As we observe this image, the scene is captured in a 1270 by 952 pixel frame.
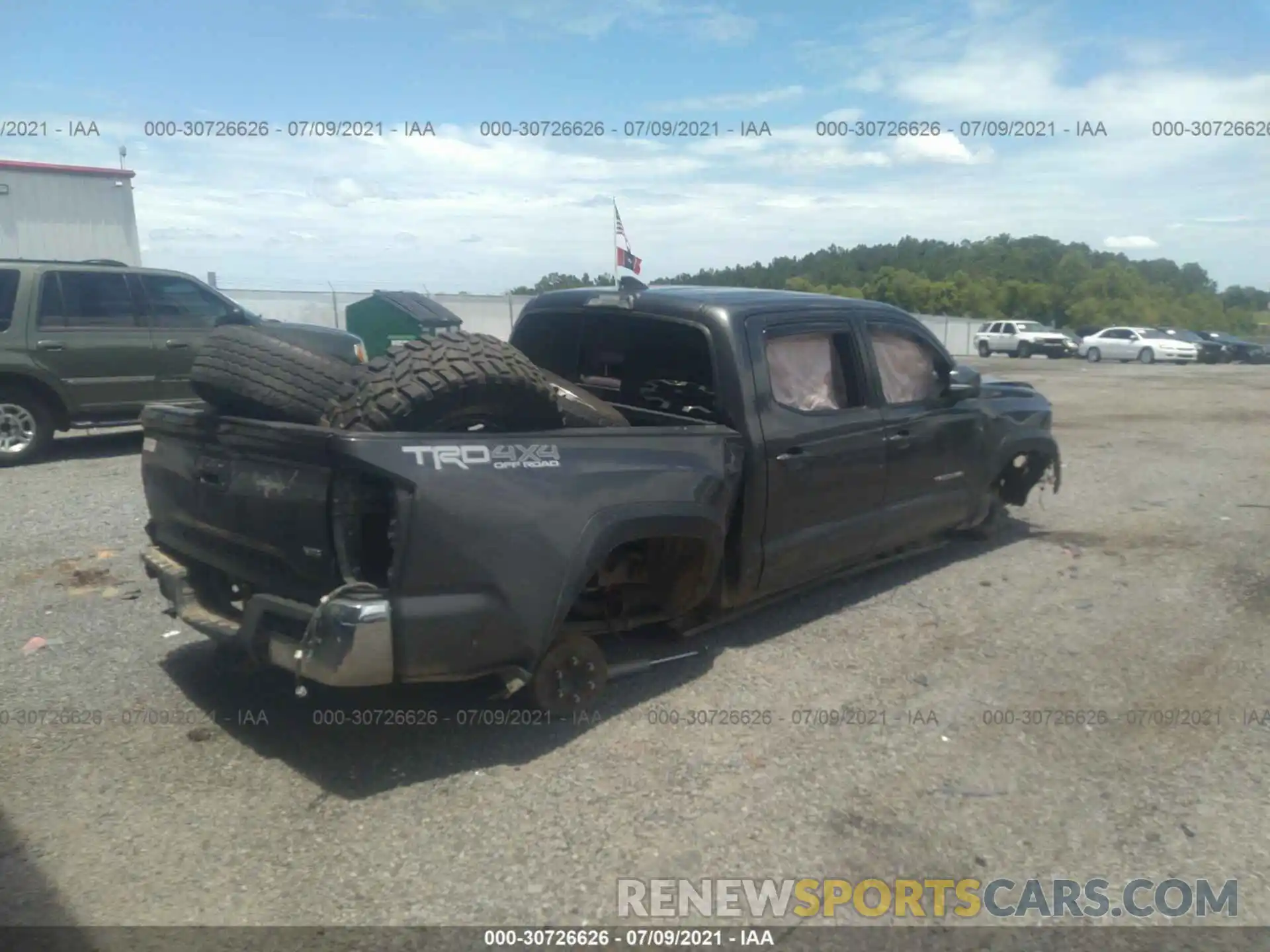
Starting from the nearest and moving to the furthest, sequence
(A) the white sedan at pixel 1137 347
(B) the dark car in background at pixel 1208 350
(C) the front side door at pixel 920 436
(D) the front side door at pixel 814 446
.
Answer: (D) the front side door at pixel 814 446 < (C) the front side door at pixel 920 436 < (A) the white sedan at pixel 1137 347 < (B) the dark car in background at pixel 1208 350

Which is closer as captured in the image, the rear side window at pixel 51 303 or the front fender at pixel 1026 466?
the front fender at pixel 1026 466

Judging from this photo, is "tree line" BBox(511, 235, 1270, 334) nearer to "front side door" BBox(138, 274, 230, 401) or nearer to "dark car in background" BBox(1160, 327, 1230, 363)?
"dark car in background" BBox(1160, 327, 1230, 363)

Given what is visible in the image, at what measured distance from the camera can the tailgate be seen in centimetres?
358

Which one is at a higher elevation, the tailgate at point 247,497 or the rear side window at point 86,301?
the rear side window at point 86,301

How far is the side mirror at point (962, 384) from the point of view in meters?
6.11

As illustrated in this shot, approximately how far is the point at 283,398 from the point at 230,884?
179cm

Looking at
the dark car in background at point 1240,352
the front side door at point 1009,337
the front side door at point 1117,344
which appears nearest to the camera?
the front side door at point 1117,344

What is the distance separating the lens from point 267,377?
4.05 meters

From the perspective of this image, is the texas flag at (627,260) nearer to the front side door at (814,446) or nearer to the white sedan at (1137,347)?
the front side door at (814,446)

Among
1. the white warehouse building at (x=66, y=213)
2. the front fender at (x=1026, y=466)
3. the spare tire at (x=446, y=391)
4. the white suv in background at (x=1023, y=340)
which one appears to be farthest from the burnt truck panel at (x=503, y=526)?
the white suv in background at (x=1023, y=340)

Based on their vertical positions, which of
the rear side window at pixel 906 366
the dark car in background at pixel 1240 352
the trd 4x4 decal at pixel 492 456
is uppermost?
the rear side window at pixel 906 366

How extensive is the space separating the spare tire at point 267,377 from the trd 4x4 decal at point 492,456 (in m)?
0.75

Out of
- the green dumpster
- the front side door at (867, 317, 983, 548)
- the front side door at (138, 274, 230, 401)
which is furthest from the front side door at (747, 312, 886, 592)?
the green dumpster

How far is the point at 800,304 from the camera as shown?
531 centimetres
